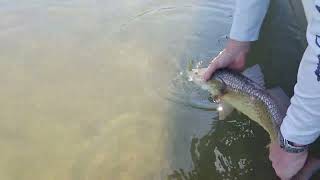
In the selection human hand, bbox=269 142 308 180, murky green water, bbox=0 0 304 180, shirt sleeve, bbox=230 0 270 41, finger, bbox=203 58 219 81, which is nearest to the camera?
human hand, bbox=269 142 308 180

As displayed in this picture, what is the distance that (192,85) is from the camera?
2.85m

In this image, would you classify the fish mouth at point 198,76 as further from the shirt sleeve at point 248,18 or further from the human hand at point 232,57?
the shirt sleeve at point 248,18

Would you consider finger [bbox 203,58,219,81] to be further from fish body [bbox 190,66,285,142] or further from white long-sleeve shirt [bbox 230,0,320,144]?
white long-sleeve shirt [bbox 230,0,320,144]

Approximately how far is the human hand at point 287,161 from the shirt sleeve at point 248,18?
1.46 ft

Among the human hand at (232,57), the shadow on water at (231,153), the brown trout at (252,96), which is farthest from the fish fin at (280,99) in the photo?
the shadow on water at (231,153)

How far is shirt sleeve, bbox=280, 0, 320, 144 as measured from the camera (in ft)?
5.05

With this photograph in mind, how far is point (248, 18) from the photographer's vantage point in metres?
2.06

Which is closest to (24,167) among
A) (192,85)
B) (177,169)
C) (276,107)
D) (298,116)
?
(177,169)

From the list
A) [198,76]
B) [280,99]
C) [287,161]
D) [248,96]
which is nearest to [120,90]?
[198,76]

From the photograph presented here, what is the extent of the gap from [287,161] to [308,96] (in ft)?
1.18

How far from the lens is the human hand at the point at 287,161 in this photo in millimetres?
1860

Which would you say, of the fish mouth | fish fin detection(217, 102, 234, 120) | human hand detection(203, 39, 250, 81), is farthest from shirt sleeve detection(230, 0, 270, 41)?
fish fin detection(217, 102, 234, 120)

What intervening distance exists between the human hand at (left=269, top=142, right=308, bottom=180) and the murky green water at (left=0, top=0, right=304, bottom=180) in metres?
0.38

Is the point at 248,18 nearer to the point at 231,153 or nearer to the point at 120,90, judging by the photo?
the point at 231,153
